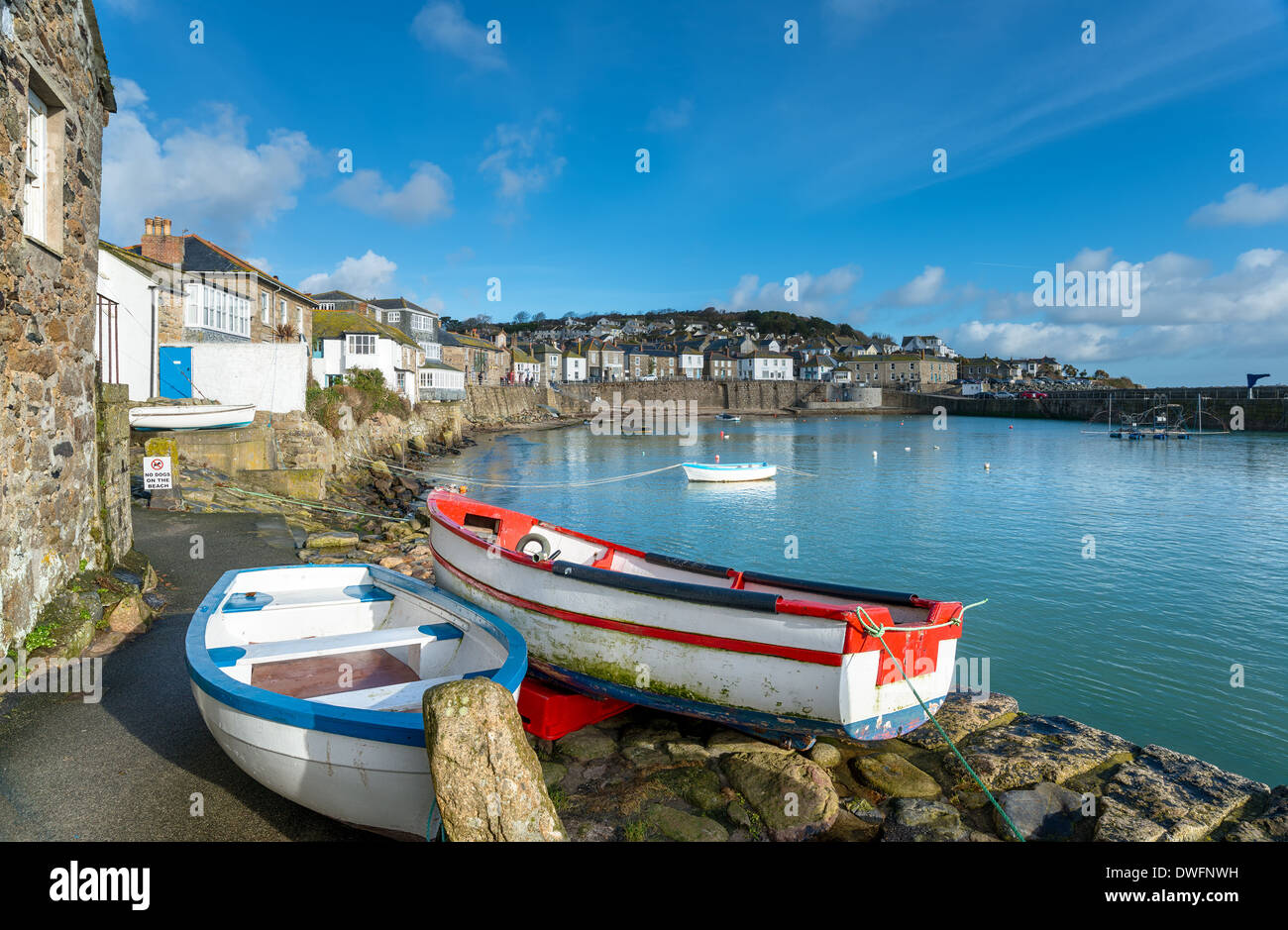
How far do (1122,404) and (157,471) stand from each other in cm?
11058

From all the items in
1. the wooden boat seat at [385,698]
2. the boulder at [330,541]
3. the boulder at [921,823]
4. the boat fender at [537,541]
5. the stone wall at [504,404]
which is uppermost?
the stone wall at [504,404]

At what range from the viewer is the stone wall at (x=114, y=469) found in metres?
8.57

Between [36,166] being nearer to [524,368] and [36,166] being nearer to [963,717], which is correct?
[963,717]

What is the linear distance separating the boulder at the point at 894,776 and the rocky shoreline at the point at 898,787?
0.01m

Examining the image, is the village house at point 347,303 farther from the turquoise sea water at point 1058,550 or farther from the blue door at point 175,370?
the blue door at point 175,370

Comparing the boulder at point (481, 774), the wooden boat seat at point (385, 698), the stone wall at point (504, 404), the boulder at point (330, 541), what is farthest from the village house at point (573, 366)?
the boulder at point (481, 774)

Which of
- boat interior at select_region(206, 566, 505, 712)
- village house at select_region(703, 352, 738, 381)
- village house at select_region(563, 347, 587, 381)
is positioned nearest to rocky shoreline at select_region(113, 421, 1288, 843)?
boat interior at select_region(206, 566, 505, 712)

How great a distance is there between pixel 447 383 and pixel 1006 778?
60864 mm

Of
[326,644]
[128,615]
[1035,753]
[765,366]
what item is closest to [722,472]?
[1035,753]

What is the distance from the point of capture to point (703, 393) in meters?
114

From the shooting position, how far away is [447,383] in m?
62.9

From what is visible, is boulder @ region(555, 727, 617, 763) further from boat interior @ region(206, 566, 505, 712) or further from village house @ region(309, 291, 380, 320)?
village house @ region(309, 291, 380, 320)
